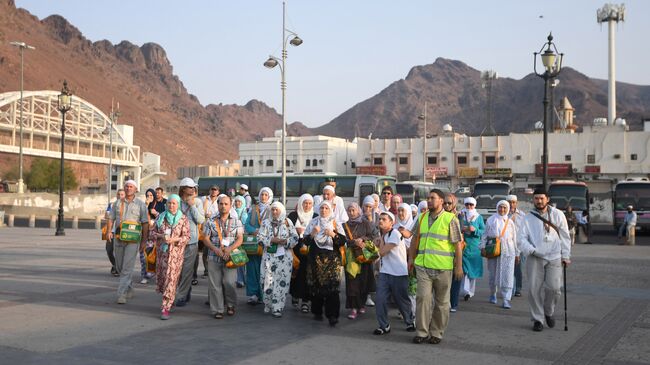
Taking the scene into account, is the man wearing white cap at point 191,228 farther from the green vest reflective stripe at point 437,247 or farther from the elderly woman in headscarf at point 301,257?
the green vest reflective stripe at point 437,247

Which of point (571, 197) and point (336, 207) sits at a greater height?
point (571, 197)

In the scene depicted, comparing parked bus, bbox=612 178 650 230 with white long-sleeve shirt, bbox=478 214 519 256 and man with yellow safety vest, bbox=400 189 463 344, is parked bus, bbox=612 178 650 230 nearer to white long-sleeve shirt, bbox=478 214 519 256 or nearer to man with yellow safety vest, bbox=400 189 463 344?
white long-sleeve shirt, bbox=478 214 519 256

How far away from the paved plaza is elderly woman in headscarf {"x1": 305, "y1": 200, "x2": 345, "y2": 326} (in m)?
0.32

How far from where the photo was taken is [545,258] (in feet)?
26.7

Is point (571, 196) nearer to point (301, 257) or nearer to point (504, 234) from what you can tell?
point (504, 234)

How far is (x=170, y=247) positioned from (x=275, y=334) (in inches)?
81.0

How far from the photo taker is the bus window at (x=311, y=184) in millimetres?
35375

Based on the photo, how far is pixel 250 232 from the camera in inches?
382

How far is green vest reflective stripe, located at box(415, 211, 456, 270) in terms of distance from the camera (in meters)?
7.36

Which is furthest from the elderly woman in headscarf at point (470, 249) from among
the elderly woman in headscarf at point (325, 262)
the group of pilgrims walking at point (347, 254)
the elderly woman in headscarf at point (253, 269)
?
the elderly woman in headscarf at point (253, 269)

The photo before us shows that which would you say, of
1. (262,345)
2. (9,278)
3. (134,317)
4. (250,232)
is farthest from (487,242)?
(9,278)

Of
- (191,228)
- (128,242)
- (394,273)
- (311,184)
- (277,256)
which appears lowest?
(394,273)

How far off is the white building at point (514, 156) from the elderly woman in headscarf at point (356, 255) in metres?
49.0

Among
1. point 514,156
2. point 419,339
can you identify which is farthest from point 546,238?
point 514,156
